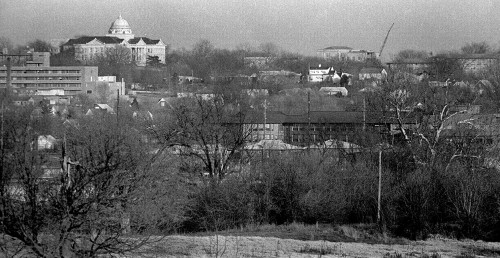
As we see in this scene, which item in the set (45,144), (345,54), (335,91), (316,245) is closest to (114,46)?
(345,54)

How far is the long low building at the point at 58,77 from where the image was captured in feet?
156

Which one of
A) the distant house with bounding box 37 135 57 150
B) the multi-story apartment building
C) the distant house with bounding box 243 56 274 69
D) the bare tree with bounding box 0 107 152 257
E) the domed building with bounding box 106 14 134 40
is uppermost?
the domed building with bounding box 106 14 134 40

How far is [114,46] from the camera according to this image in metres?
69.9

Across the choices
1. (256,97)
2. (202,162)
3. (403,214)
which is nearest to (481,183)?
(403,214)

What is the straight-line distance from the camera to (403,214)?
41.2 ft

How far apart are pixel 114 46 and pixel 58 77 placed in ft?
64.9

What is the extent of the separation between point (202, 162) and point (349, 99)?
80.9 ft

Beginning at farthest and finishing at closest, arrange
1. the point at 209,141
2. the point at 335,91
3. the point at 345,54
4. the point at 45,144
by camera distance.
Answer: the point at 345,54
the point at 335,91
the point at 209,141
the point at 45,144

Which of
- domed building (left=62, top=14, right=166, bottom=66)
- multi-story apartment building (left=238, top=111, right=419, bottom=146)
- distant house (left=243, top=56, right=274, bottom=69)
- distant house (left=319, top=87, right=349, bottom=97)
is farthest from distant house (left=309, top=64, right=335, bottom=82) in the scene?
multi-story apartment building (left=238, top=111, right=419, bottom=146)

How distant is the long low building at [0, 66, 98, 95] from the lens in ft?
156

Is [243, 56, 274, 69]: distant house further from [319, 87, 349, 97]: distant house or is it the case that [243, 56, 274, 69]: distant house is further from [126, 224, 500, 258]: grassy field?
[126, 224, 500, 258]: grassy field

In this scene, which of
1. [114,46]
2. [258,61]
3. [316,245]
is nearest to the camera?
[316,245]

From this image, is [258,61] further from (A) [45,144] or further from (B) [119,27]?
(A) [45,144]

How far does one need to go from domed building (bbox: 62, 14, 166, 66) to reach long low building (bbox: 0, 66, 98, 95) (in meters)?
13.6
